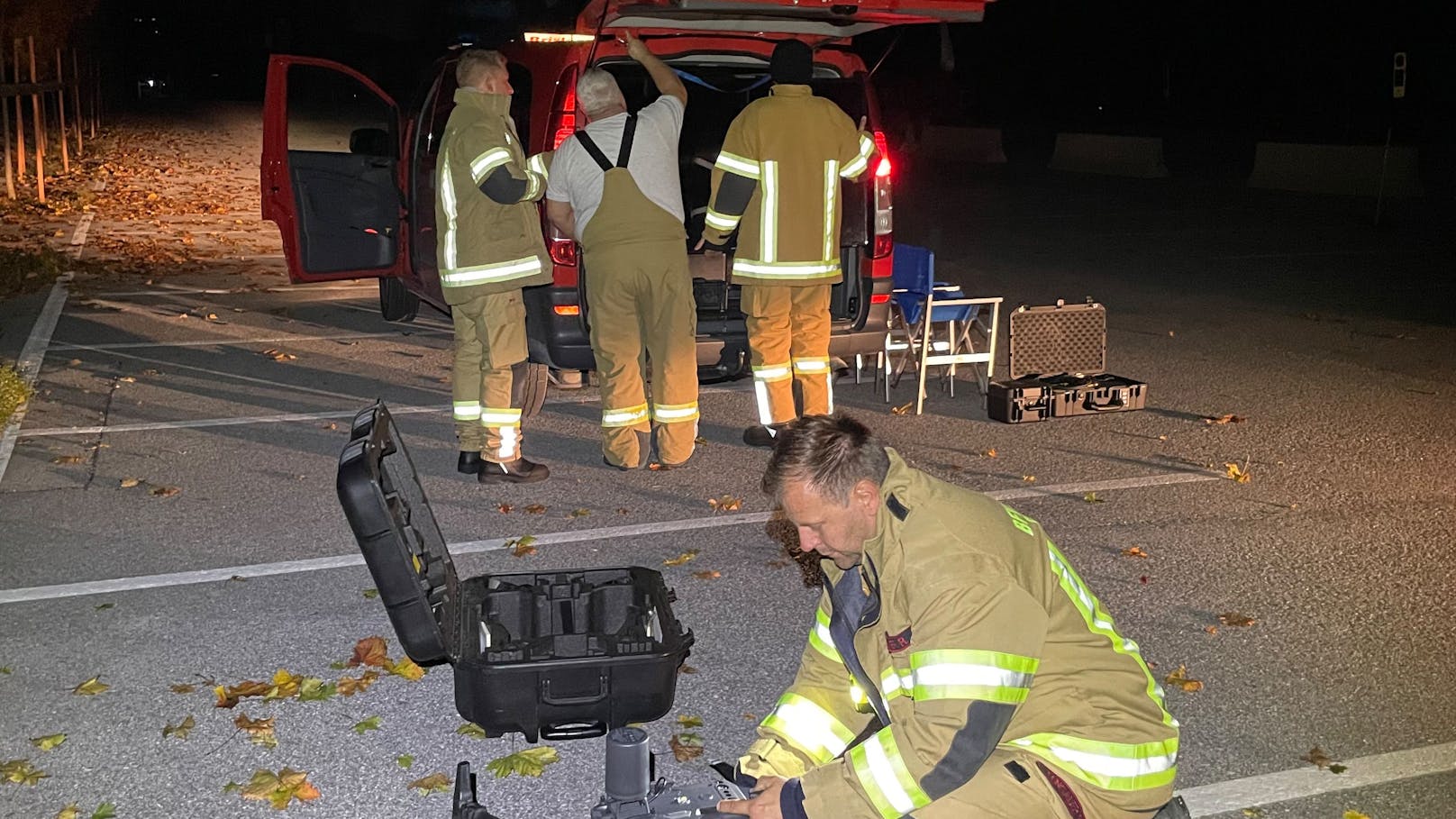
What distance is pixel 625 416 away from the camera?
7.10 m

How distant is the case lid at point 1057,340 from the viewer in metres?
8.31

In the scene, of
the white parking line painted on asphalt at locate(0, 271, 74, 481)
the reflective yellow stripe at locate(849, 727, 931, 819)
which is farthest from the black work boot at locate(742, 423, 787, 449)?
the reflective yellow stripe at locate(849, 727, 931, 819)

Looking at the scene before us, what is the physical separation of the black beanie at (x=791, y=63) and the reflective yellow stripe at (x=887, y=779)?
4.85m

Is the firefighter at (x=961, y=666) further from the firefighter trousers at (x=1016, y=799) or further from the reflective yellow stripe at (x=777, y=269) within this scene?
the reflective yellow stripe at (x=777, y=269)

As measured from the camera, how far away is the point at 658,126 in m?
6.86

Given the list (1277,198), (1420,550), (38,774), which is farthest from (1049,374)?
(1277,198)

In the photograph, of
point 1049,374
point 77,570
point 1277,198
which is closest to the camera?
point 77,570

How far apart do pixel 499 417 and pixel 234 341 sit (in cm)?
452

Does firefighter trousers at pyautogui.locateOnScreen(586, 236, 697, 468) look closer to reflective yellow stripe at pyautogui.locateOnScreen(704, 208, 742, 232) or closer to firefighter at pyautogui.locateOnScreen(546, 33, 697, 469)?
firefighter at pyautogui.locateOnScreen(546, 33, 697, 469)

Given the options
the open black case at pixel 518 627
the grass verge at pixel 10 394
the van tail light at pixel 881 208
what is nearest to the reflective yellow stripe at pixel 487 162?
the van tail light at pixel 881 208

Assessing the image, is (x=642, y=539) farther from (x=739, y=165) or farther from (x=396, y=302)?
(x=396, y=302)

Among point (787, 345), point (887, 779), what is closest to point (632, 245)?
point (787, 345)

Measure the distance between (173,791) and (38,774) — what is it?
1.39ft

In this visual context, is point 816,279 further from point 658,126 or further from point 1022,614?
point 1022,614
